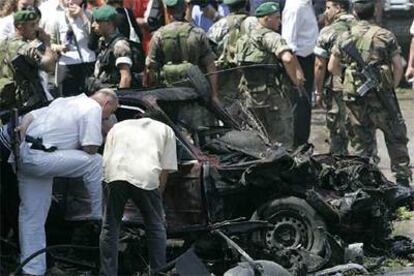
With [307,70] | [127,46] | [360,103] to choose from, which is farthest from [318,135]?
[127,46]

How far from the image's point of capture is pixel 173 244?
31.0ft

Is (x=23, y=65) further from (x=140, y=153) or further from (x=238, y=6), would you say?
(x=238, y=6)

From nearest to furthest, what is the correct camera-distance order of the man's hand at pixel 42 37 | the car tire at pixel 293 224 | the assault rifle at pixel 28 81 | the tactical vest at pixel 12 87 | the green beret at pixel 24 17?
1. the car tire at pixel 293 224
2. the assault rifle at pixel 28 81
3. the tactical vest at pixel 12 87
4. the green beret at pixel 24 17
5. the man's hand at pixel 42 37

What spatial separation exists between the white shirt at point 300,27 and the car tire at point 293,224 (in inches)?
198

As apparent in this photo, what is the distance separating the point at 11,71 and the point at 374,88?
3.70 meters

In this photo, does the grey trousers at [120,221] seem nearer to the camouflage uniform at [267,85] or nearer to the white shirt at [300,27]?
the camouflage uniform at [267,85]

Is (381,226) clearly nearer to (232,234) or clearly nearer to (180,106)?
(232,234)

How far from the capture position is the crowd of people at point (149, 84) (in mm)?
8453

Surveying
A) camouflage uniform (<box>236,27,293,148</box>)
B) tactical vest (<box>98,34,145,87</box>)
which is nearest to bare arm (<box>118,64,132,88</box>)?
tactical vest (<box>98,34,145,87</box>)

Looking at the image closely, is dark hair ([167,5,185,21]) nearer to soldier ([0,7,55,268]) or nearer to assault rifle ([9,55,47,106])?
soldier ([0,7,55,268])

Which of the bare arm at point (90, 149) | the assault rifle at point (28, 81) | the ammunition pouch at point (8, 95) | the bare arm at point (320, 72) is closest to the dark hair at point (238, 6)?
the bare arm at point (320, 72)

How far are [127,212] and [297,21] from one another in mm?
5444

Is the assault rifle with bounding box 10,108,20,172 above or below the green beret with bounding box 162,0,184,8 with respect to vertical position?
below

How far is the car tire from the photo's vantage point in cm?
911
